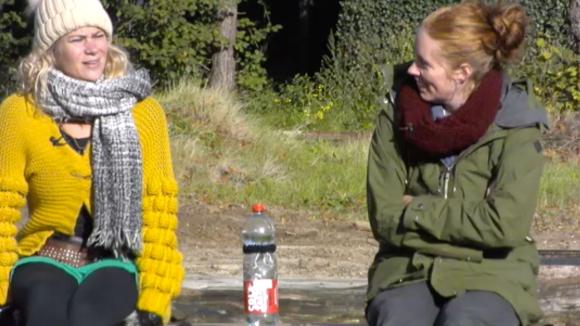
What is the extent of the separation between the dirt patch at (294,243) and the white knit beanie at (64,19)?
3504 millimetres

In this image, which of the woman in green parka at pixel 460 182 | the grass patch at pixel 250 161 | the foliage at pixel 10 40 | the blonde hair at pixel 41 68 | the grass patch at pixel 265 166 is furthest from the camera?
the foliage at pixel 10 40

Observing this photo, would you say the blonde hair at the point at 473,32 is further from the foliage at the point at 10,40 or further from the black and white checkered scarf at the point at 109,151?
the foliage at the point at 10,40

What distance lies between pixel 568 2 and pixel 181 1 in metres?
5.39

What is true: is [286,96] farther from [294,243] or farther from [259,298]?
[259,298]

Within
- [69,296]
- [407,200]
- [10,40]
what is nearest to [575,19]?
[10,40]

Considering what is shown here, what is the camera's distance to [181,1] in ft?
57.8

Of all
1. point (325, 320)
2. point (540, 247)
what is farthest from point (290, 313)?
point (540, 247)

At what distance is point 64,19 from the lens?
5445mm

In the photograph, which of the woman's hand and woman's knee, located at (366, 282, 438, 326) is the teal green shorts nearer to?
woman's knee, located at (366, 282, 438, 326)

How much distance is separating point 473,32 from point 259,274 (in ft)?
4.45

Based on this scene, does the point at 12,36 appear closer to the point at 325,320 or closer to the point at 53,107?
the point at 325,320

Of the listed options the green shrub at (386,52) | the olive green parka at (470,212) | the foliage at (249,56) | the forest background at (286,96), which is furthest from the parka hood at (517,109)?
the foliage at (249,56)

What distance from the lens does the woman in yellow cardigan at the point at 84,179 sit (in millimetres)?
5309

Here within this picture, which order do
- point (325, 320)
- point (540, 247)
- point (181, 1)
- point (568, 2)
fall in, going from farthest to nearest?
point (568, 2) → point (181, 1) → point (540, 247) → point (325, 320)
